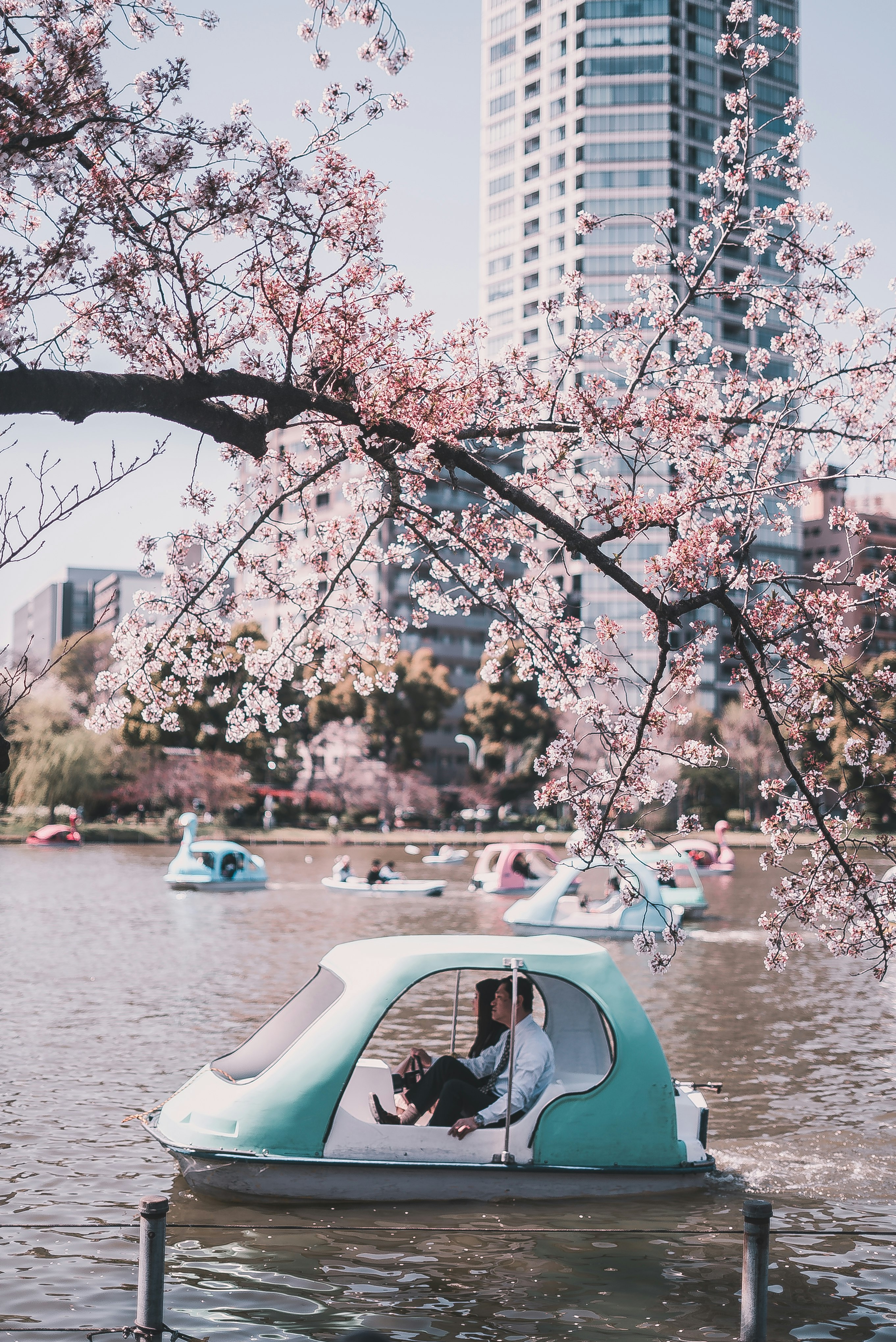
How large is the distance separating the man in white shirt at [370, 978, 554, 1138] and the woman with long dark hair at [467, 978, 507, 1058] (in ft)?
0.46

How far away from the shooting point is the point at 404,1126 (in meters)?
9.51

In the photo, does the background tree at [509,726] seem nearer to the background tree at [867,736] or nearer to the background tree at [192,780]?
the background tree at [192,780]

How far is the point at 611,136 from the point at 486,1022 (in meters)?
112

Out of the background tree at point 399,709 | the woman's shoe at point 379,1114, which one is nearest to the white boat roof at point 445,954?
the woman's shoe at point 379,1114

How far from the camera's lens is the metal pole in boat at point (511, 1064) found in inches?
368

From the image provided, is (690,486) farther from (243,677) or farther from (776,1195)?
(243,677)

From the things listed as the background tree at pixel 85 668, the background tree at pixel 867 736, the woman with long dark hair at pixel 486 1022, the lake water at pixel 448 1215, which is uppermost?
the background tree at pixel 85 668

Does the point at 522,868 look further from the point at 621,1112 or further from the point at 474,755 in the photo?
the point at 474,755

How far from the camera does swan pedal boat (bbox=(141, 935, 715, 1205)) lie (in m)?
9.41

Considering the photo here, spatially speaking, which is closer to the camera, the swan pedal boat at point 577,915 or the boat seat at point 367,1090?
the boat seat at point 367,1090

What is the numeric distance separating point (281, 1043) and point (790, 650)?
4585 millimetres

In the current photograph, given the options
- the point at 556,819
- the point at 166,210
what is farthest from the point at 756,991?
the point at 556,819

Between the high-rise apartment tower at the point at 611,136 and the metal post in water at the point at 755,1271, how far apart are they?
99.2 metres

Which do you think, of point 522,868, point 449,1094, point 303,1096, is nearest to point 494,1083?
point 449,1094
